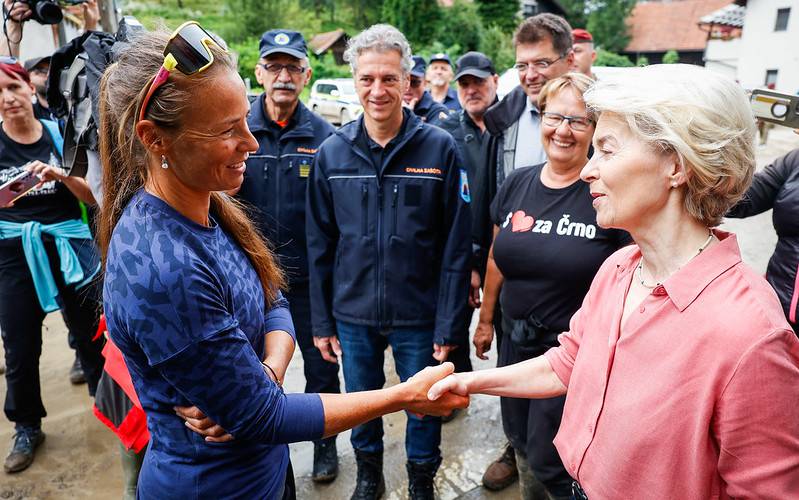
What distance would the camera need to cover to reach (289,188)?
3.36 m

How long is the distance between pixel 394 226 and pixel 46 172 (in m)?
2.09

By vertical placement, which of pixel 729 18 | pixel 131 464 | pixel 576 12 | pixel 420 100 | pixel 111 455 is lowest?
pixel 111 455

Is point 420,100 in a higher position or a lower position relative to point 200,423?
higher

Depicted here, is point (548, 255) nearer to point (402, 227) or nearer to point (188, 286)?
point (402, 227)

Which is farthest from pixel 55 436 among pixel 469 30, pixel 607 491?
pixel 469 30

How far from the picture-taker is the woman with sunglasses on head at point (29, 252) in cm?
336

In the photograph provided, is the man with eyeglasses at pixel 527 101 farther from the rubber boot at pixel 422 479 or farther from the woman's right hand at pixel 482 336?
the rubber boot at pixel 422 479

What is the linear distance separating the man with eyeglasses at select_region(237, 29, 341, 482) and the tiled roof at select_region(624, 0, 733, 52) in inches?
1812

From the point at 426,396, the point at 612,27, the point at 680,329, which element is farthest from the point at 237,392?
the point at 612,27

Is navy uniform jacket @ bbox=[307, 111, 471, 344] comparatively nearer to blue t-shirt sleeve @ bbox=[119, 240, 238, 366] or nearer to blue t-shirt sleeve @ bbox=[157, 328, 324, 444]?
blue t-shirt sleeve @ bbox=[157, 328, 324, 444]

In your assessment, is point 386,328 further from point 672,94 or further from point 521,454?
point 672,94

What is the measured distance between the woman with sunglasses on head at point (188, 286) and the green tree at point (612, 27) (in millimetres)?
49095

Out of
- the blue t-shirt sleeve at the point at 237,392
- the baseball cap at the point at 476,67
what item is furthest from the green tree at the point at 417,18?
the blue t-shirt sleeve at the point at 237,392

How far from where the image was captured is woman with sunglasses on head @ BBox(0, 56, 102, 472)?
11.0 feet
